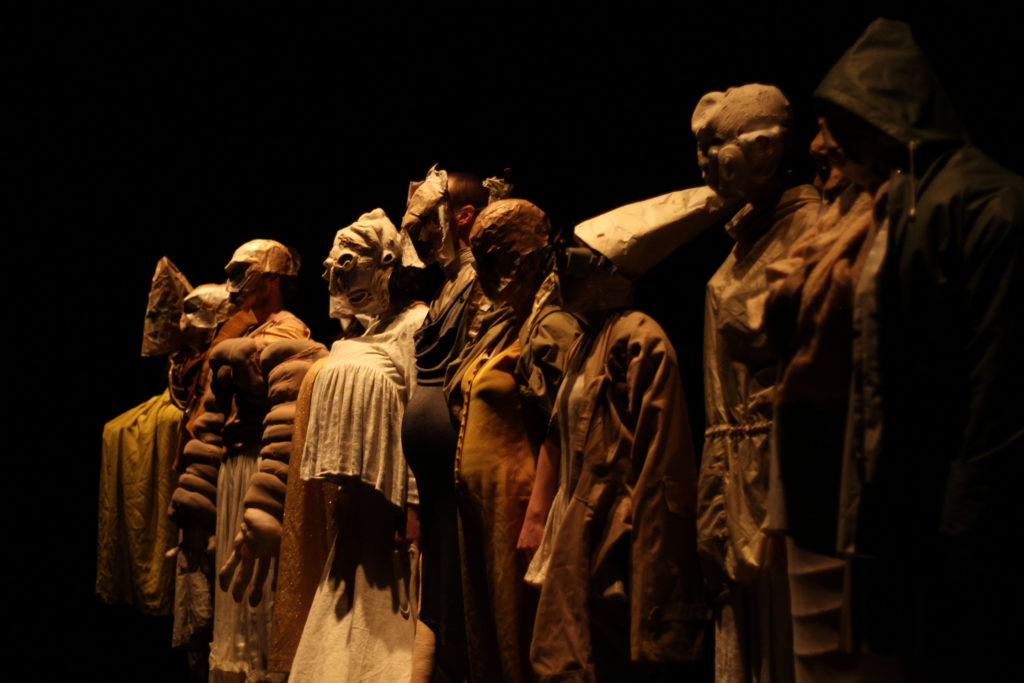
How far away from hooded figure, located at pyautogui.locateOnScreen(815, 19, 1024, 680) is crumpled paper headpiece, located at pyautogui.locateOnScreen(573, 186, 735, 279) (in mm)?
976

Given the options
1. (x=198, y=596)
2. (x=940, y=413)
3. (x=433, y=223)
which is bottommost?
(x=198, y=596)

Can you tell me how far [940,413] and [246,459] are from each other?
3804mm

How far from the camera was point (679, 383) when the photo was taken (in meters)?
3.23

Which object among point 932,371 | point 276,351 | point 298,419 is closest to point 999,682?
point 932,371

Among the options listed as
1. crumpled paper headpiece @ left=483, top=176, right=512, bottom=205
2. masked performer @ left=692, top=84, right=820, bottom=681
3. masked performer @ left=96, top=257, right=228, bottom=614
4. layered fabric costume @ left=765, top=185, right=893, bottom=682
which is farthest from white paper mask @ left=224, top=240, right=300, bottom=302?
layered fabric costume @ left=765, top=185, right=893, bottom=682

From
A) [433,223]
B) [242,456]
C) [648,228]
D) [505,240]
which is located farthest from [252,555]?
[648,228]

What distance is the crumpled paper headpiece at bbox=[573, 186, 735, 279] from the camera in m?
3.37

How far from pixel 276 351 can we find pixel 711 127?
8.73 feet

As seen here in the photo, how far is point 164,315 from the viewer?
700cm

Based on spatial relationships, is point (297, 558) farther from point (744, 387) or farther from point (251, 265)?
point (744, 387)

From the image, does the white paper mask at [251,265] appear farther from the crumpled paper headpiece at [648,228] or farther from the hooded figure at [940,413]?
the hooded figure at [940,413]

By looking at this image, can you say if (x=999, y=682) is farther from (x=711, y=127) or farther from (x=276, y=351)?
(x=276, y=351)

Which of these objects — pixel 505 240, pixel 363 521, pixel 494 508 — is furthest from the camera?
pixel 363 521

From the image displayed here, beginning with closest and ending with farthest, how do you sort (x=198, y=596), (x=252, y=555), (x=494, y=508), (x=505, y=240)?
(x=494, y=508) → (x=505, y=240) → (x=252, y=555) → (x=198, y=596)
